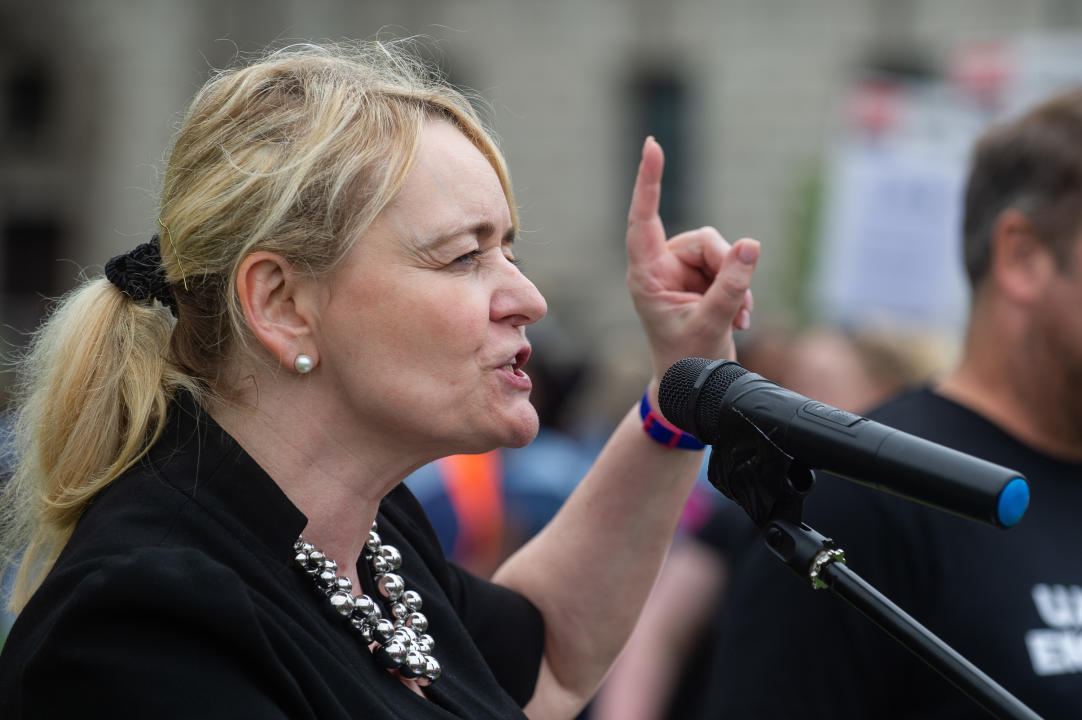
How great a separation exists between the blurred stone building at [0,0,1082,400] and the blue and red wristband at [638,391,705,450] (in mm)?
19681

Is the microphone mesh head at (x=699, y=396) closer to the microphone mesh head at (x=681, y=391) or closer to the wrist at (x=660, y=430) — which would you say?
Answer: the microphone mesh head at (x=681, y=391)

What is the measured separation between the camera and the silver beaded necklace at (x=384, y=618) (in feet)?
5.80

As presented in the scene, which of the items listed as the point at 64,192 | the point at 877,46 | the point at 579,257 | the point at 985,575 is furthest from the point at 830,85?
the point at 985,575

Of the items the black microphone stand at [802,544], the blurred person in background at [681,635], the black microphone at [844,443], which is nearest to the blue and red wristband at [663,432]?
the black microphone at [844,443]

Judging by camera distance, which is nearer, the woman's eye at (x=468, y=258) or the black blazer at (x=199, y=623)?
the black blazer at (x=199, y=623)

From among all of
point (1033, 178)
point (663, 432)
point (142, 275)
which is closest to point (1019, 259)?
point (1033, 178)

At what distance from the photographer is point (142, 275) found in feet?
6.21

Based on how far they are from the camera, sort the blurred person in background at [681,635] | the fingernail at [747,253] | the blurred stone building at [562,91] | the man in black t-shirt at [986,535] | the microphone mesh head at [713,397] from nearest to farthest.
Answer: the microphone mesh head at [713,397] → the fingernail at [747,253] → the man in black t-shirt at [986,535] → the blurred person in background at [681,635] → the blurred stone building at [562,91]

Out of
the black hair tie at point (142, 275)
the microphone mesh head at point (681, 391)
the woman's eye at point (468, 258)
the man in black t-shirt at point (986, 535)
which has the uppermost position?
the woman's eye at point (468, 258)

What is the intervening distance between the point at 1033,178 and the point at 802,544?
1568 mm

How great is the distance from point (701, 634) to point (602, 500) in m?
2.24

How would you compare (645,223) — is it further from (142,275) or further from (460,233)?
(142,275)

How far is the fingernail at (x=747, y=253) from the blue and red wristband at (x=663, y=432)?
29cm

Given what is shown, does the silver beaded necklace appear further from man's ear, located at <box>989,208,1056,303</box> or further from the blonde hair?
man's ear, located at <box>989,208,1056,303</box>
